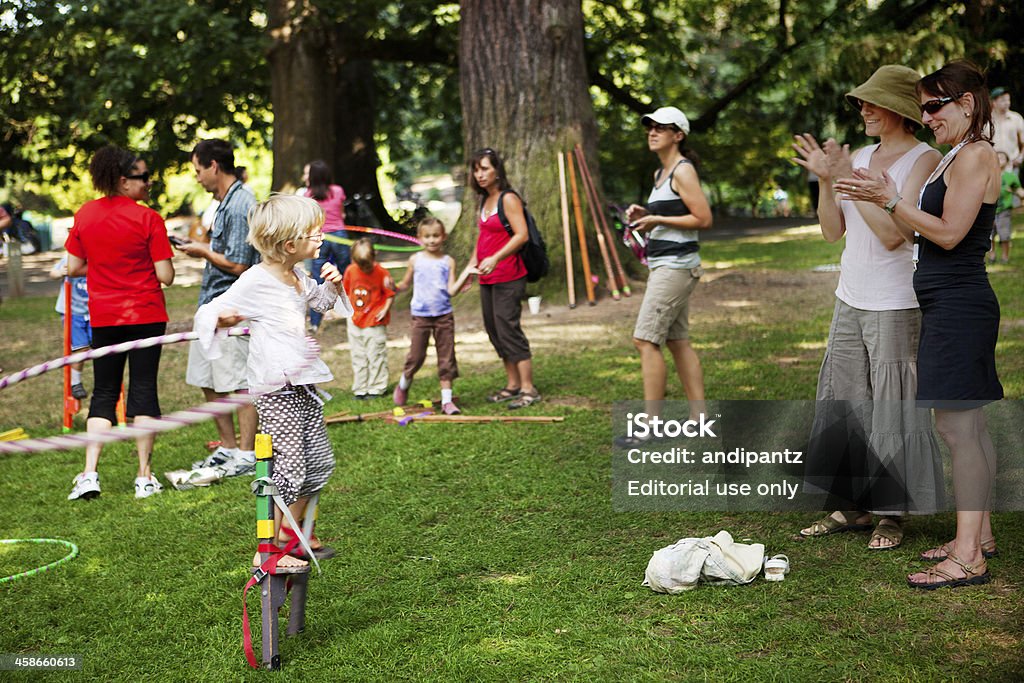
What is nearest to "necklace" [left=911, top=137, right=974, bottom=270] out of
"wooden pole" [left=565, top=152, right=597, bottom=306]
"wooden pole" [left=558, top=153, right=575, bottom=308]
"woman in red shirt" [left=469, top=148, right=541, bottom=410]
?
"woman in red shirt" [left=469, top=148, right=541, bottom=410]

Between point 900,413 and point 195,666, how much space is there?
9.99 feet

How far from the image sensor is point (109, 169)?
5984 millimetres

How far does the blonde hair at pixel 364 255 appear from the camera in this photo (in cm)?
828

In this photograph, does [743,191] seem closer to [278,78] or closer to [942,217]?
[278,78]

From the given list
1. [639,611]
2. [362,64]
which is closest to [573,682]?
[639,611]

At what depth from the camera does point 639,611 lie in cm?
416

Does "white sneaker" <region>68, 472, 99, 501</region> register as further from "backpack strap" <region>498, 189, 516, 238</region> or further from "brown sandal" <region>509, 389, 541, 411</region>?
"backpack strap" <region>498, 189, 516, 238</region>

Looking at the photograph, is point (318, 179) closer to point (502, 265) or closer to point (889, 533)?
point (502, 265)

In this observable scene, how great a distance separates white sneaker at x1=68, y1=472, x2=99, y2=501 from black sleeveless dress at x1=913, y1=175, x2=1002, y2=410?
4608 millimetres

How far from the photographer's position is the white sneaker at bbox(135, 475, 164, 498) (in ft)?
20.4

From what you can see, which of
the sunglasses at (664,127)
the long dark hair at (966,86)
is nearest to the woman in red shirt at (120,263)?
the sunglasses at (664,127)

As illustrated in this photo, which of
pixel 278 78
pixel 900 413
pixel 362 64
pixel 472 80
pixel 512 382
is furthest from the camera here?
pixel 362 64

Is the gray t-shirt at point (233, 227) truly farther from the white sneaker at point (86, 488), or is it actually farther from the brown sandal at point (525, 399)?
the brown sandal at point (525, 399)

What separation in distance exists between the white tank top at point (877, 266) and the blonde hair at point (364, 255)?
4.42 m
